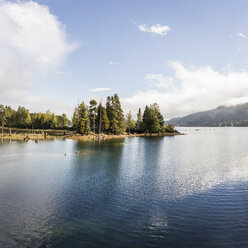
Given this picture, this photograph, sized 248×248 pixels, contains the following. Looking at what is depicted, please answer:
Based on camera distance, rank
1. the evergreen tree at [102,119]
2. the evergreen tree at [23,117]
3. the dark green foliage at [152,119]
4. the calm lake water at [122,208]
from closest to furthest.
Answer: the calm lake water at [122,208] → the evergreen tree at [102,119] → the dark green foliage at [152,119] → the evergreen tree at [23,117]

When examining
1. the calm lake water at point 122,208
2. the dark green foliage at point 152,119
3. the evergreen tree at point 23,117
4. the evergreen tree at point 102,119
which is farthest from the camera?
the evergreen tree at point 23,117

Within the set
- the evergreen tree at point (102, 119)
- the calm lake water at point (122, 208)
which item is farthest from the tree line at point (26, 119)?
the calm lake water at point (122, 208)

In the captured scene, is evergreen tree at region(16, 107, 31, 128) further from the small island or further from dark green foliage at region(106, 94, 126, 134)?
dark green foliage at region(106, 94, 126, 134)

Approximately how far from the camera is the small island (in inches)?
3917

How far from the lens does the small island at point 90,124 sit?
326ft

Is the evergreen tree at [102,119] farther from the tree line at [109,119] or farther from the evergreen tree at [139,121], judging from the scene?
the evergreen tree at [139,121]

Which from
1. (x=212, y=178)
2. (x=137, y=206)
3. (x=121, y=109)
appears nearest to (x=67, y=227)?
(x=137, y=206)

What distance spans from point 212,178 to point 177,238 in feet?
59.9

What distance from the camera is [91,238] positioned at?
1289 centimetres

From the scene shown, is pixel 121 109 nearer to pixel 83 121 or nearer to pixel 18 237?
pixel 83 121

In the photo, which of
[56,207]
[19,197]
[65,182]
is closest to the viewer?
[56,207]

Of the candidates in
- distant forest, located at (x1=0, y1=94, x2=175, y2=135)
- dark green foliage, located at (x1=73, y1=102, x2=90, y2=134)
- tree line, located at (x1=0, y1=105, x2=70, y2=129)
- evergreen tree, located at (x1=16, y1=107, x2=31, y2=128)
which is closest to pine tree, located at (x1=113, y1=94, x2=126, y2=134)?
distant forest, located at (x1=0, y1=94, x2=175, y2=135)

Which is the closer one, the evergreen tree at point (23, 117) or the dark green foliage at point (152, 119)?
the dark green foliage at point (152, 119)

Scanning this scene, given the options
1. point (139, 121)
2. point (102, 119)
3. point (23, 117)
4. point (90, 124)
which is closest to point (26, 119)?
point (23, 117)
